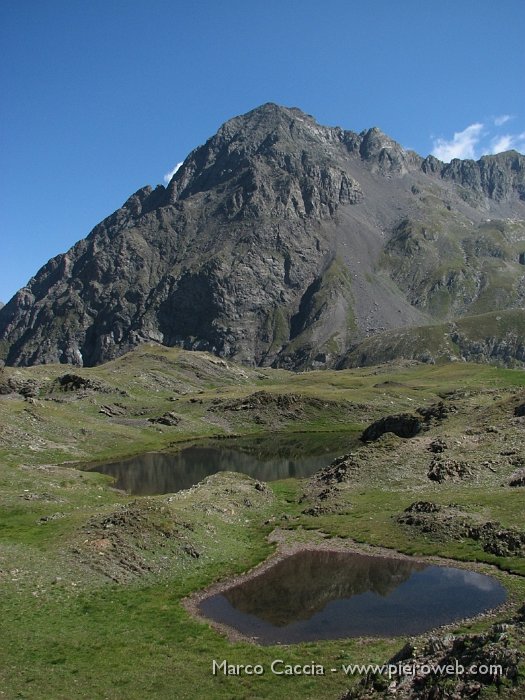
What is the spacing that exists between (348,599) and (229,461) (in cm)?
8013

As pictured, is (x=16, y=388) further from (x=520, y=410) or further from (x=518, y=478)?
(x=518, y=478)

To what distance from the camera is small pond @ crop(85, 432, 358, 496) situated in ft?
324

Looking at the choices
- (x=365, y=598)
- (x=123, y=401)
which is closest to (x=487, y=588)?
(x=365, y=598)

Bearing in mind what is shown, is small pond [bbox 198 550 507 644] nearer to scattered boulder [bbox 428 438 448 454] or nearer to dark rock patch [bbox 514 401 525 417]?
scattered boulder [bbox 428 438 448 454]

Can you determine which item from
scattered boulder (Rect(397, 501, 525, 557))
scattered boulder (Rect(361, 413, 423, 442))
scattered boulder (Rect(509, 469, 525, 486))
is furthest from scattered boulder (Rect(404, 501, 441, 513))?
scattered boulder (Rect(361, 413, 423, 442))

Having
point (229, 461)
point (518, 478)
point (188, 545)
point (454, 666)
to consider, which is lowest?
point (188, 545)

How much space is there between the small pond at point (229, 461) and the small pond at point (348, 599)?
46746 mm

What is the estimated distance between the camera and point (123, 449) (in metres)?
130

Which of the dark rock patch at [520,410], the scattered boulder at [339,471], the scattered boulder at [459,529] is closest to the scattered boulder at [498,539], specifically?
the scattered boulder at [459,529]

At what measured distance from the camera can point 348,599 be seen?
1612 inches

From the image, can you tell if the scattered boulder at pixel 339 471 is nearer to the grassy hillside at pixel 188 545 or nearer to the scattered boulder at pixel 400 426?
the grassy hillside at pixel 188 545

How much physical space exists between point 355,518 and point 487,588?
70.2ft

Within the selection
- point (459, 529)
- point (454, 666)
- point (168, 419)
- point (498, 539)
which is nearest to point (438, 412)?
point (459, 529)

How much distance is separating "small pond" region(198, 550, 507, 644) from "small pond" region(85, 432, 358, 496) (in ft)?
153
